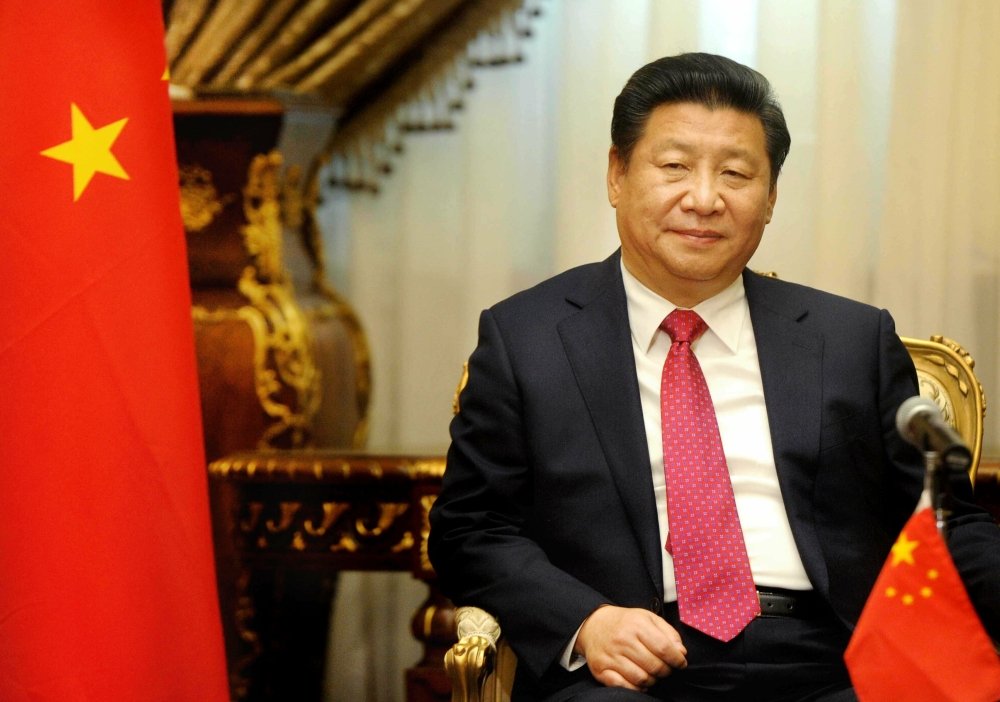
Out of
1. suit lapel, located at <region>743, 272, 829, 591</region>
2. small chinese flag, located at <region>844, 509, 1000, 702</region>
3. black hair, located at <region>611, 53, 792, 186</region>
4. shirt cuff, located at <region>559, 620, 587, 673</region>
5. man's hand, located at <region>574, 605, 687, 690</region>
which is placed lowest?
shirt cuff, located at <region>559, 620, 587, 673</region>

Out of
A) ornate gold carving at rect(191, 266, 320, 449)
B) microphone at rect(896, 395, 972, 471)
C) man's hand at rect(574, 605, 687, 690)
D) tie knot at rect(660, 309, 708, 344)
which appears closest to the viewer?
microphone at rect(896, 395, 972, 471)

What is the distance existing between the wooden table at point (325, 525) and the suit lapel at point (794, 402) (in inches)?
36.9

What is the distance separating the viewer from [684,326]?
2104 millimetres

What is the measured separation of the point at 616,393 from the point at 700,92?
20.6 inches

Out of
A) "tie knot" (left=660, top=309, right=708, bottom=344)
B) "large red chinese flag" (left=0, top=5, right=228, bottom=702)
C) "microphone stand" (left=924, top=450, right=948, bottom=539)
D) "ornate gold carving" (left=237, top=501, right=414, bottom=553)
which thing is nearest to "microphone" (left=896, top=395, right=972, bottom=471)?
"microphone stand" (left=924, top=450, right=948, bottom=539)

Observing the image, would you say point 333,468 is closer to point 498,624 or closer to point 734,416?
point 498,624

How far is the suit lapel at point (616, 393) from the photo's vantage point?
78.2 inches

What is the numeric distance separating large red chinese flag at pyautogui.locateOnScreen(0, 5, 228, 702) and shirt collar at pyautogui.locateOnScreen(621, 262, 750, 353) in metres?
0.81

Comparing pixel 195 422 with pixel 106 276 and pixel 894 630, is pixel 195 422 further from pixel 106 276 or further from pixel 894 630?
pixel 894 630

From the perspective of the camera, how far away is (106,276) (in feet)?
7.04

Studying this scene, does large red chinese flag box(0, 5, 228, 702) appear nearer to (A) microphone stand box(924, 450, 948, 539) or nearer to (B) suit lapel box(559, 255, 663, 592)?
(B) suit lapel box(559, 255, 663, 592)

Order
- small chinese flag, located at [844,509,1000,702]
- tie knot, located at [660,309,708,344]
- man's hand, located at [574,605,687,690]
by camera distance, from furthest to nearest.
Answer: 1. tie knot, located at [660,309,708,344]
2. man's hand, located at [574,605,687,690]
3. small chinese flag, located at [844,509,1000,702]

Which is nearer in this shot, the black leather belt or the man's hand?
the man's hand

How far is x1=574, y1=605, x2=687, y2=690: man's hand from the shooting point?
6.09 feet
